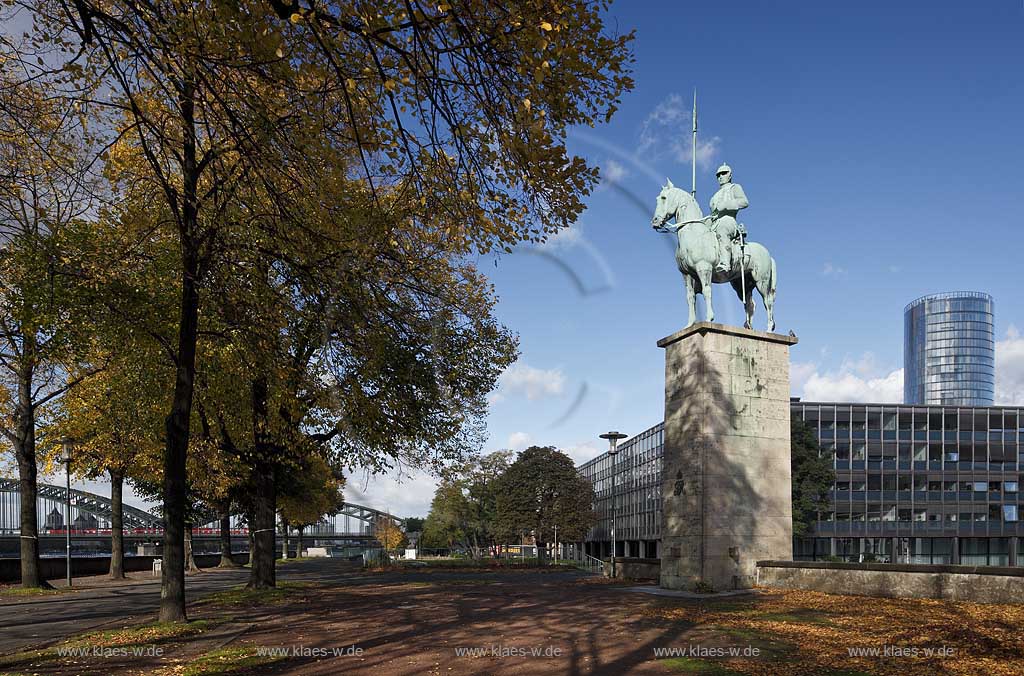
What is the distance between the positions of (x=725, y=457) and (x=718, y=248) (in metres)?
7.16

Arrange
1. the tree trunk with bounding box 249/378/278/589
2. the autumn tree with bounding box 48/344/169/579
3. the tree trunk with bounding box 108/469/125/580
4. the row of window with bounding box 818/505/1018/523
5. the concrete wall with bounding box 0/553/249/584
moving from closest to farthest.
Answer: the autumn tree with bounding box 48/344/169/579 < the tree trunk with bounding box 249/378/278/589 < the concrete wall with bounding box 0/553/249/584 < the tree trunk with bounding box 108/469/125/580 < the row of window with bounding box 818/505/1018/523

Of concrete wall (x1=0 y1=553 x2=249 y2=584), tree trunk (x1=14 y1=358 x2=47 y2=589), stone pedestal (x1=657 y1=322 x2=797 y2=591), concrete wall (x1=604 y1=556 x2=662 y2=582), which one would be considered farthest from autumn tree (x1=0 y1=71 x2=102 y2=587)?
concrete wall (x1=604 y1=556 x2=662 y2=582)

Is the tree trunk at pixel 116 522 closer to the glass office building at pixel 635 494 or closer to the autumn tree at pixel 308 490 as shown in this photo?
the autumn tree at pixel 308 490

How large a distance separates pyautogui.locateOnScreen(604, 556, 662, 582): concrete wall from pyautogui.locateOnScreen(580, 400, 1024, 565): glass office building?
162ft

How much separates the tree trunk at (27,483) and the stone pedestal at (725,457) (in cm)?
2296

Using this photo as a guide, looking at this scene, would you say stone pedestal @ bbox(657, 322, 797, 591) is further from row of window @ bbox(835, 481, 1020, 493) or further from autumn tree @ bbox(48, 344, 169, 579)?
row of window @ bbox(835, 481, 1020, 493)

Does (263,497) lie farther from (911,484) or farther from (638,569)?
(911,484)

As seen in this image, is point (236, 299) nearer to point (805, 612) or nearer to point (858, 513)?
point (805, 612)

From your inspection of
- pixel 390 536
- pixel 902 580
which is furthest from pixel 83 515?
pixel 902 580

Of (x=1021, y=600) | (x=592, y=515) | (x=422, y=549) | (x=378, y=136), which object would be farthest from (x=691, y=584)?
(x=422, y=549)

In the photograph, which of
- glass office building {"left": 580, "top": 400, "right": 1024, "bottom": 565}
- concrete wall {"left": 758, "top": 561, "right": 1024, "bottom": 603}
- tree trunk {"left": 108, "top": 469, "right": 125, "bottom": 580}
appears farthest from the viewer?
glass office building {"left": 580, "top": 400, "right": 1024, "bottom": 565}

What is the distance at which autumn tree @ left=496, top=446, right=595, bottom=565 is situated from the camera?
7469 centimetres

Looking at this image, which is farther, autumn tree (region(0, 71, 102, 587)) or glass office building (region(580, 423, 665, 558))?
glass office building (region(580, 423, 665, 558))

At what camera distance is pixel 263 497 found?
2598cm
